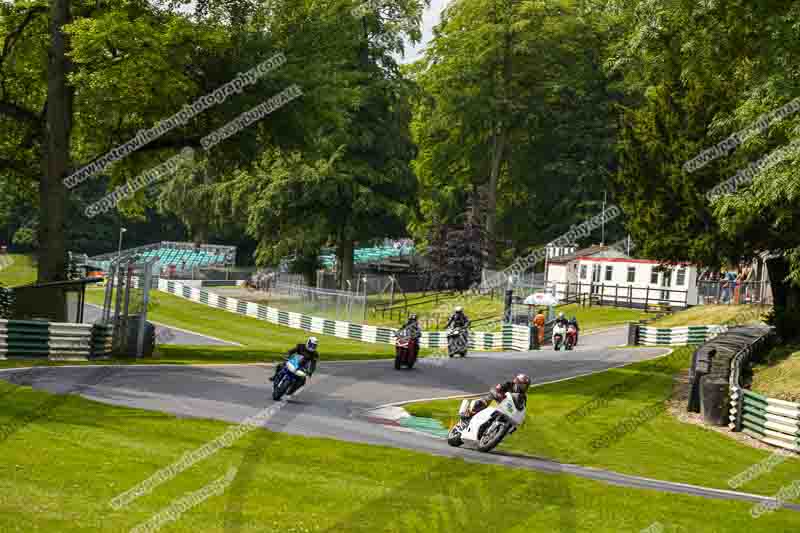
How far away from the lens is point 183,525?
9.49 m

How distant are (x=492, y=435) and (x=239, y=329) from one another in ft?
131

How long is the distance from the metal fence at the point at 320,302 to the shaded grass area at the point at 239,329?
1.82 metres

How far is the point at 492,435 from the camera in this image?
16.3 m

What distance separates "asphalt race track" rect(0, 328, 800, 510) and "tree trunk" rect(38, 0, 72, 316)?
689cm

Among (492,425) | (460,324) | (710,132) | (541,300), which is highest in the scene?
(710,132)

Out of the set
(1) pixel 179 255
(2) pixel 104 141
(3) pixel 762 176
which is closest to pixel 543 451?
(3) pixel 762 176

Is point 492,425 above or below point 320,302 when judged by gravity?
below

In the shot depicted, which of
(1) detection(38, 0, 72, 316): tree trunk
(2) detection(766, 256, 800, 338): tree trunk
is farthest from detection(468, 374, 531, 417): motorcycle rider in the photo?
(1) detection(38, 0, 72, 316): tree trunk

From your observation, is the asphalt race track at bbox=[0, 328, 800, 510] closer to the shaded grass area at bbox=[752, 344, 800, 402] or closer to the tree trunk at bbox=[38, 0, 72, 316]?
the shaded grass area at bbox=[752, 344, 800, 402]

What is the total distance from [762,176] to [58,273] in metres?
19.4

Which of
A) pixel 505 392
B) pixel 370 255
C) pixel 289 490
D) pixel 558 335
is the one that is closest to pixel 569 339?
pixel 558 335

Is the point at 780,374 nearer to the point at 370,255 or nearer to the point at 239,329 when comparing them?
the point at 239,329

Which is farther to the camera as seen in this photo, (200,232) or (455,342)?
(200,232)

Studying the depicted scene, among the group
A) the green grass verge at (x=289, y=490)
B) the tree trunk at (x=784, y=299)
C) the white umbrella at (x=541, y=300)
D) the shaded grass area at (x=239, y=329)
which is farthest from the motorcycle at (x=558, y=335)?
the green grass verge at (x=289, y=490)
